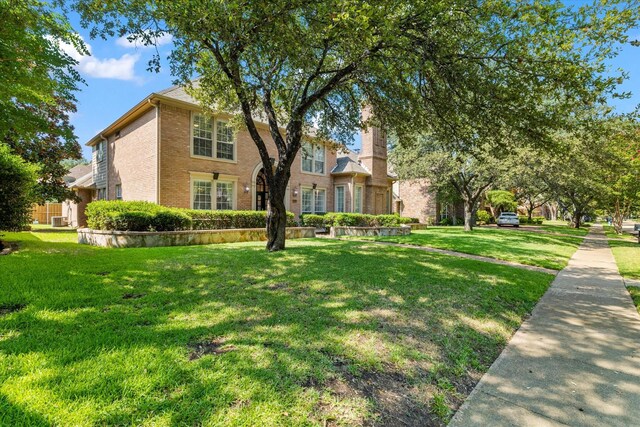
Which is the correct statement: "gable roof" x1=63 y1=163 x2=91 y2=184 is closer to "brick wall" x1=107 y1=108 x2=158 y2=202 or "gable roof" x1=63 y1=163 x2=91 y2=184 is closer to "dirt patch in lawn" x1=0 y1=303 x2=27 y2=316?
"brick wall" x1=107 y1=108 x2=158 y2=202

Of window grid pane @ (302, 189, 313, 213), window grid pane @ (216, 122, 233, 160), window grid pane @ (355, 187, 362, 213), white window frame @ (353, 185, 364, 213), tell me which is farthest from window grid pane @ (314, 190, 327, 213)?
window grid pane @ (216, 122, 233, 160)

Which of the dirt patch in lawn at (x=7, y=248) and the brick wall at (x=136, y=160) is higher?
the brick wall at (x=136, y=160)

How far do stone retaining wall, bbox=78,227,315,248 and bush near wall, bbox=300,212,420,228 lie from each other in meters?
5.05

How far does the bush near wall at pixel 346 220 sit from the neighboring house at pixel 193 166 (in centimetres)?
126

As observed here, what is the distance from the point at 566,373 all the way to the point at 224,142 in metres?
15.3

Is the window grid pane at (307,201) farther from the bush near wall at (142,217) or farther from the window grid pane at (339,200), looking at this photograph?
the bush near wall at (142,217)

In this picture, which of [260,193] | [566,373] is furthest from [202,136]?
[566,373]

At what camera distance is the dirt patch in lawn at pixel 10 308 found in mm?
3615

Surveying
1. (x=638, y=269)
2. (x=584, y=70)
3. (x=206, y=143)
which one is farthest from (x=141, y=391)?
(x=206, y=143)

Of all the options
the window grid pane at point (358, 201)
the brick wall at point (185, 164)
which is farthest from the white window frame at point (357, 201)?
the brick wall at point (185, 164)

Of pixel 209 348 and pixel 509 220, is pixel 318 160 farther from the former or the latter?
pixel 509 220

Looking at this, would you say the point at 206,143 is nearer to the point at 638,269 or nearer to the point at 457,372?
the point at 457,372

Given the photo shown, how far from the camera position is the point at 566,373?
123 inches

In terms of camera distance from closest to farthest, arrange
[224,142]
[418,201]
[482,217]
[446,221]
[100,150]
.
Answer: [224,142]
[100,150]
[446,221]
[418,201]
[482,217]
